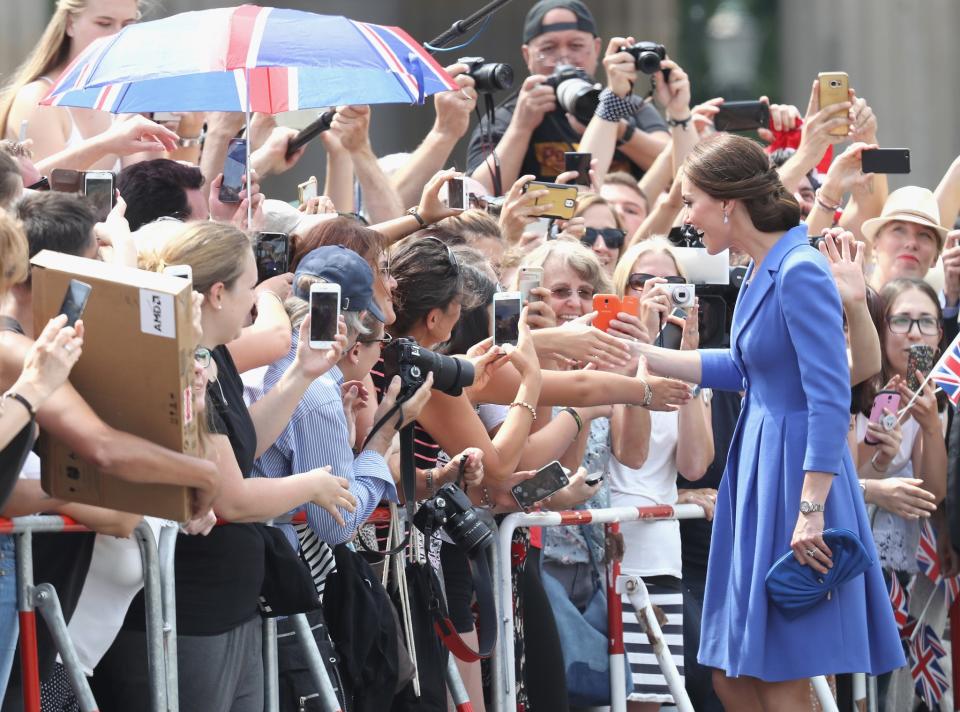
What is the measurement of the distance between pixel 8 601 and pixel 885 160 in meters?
4.29

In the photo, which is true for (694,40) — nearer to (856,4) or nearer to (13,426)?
(856,4)

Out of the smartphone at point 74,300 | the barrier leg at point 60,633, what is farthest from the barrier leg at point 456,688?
the smartphone at point 74,300

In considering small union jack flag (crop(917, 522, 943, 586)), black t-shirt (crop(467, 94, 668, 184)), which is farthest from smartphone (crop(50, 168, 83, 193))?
small union jack flag (crop(917, 522, 943, 586))

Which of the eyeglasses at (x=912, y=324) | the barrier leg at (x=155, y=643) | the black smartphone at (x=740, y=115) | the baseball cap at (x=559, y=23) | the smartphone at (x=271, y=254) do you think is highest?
the baseball cap at (x=559, y=23)

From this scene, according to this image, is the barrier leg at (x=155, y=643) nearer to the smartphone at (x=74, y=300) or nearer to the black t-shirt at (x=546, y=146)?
the smartphone at (x=74, y=300)

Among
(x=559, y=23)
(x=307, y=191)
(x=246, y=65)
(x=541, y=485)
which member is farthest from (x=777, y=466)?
(x=559, y=23)

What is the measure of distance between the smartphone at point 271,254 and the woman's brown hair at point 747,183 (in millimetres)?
1274

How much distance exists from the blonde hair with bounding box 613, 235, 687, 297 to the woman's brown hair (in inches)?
39.3

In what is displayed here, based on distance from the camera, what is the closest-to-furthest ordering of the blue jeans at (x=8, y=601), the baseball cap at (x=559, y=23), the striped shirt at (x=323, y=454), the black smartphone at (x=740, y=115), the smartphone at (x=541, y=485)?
1. the blue jeans at (x=8, y=601)
2. the striped shirt at (x=323, y=454)
3. the smartphone at (x=541, y=485)
4. the black smartphone at (x=740, y=115)
5. the baseball cap at (x=559, y=23)

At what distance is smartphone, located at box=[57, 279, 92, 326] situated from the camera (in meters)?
3.50

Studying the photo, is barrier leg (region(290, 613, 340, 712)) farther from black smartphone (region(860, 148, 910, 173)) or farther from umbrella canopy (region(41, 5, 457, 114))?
black smartphone (region(860, 148, 910, 173))

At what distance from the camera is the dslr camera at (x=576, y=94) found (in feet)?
24.0

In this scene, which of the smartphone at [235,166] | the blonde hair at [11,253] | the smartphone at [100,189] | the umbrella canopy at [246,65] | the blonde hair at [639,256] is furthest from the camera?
the blonde hair at [639,256]

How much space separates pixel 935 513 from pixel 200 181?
3.44m
